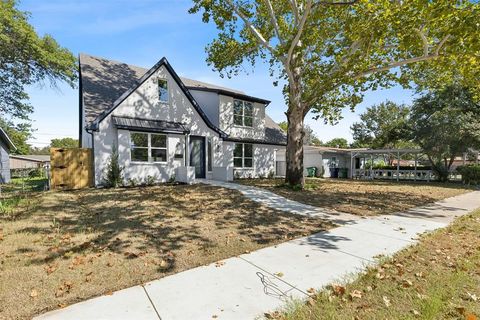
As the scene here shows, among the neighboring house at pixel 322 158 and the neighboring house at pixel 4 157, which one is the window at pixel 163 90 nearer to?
the neighboring house at pixel 4 157

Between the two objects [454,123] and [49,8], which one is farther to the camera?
[454,123]

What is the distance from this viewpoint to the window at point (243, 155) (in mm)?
19953

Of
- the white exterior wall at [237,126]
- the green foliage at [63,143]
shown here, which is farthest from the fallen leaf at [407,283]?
the green foliage at [63,143]

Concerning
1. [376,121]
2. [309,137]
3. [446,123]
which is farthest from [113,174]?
[309,137]

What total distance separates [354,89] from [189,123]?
32.7 feet

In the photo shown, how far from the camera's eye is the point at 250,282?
153 inches

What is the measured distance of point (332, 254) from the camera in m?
5.01

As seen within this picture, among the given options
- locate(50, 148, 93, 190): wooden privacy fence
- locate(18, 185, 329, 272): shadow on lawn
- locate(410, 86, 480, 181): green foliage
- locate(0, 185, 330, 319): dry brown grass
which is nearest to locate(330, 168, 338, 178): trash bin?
locate(410, 86, 480, 181): green foliage

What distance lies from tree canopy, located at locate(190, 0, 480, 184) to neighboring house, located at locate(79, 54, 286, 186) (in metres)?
3.38

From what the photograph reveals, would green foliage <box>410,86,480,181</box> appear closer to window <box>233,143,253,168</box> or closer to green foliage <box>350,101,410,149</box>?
window <box>233,143,253,168</box>

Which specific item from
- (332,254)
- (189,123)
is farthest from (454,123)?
(332,254)

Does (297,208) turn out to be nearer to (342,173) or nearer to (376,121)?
(342,173)

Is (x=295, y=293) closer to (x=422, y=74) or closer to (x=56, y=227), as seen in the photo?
(x=56, y=227)

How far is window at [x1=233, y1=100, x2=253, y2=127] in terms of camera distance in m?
20.1
